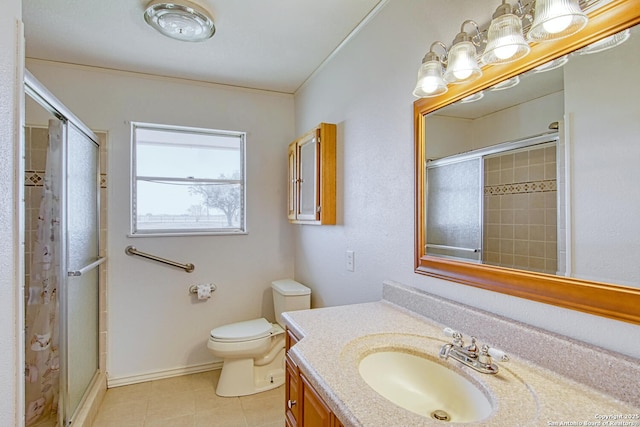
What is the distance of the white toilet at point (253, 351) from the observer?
227 cm

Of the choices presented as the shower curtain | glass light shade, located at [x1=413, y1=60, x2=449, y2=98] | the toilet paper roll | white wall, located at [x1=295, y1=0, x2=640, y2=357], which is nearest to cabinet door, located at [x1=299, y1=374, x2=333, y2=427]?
white wall, located at [x1=295, y1=0, x2=640, y2=357]

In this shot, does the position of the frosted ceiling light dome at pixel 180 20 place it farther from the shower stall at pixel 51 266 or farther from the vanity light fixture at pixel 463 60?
the vanity light fixture at pixel 463 60

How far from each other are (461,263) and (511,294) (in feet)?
0.73

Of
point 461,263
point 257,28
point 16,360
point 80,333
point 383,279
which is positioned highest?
point 257,28

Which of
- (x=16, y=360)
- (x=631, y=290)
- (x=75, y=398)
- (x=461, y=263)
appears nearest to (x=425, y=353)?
(x=461, y=263)

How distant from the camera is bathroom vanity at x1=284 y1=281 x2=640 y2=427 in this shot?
723 millimetres

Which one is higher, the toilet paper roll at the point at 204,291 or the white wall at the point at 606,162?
the white wall at the point at 606,162

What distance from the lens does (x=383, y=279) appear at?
1.68m

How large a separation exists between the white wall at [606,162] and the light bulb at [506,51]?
0.15 meters

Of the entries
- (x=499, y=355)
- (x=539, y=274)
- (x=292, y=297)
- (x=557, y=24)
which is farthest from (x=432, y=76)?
(x=292, y=297)

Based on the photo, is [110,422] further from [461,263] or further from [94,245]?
[461,263]

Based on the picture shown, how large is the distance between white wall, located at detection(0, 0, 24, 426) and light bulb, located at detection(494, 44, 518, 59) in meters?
1.47

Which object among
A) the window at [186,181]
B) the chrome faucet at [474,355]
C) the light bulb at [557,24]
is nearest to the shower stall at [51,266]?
the window at [186,181]

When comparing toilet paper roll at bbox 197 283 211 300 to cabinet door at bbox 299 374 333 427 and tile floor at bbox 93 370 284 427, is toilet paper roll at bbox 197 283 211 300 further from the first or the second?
cabinet door at bbox 299 374 333 427
